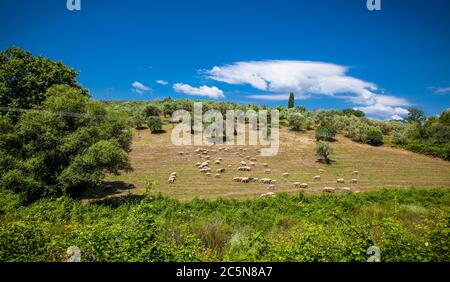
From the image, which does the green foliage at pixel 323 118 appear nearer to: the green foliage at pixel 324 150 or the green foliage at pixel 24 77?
the green foliage at pixel 324 150

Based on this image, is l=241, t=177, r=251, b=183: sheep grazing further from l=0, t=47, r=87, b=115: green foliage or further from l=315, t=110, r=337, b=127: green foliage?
l=315, t=110, r=337, b=127: green foliage

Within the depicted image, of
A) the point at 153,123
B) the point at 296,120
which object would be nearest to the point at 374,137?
the point at 296,120

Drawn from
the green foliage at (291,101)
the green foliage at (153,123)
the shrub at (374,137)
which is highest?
the green foliage at (291,101)

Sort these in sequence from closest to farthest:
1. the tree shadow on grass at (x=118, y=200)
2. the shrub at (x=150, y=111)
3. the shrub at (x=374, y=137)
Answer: the tree shadow on grass at (x=118, y=200) → the shrub at (x=374, y=137) → the shrub at (x=150, y=111)

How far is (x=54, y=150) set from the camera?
74.5ft

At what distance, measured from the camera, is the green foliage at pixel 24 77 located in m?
28.9

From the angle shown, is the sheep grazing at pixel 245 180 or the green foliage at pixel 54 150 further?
the sheep grazing at pixel 245 180

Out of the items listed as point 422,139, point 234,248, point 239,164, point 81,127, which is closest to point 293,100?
point 422,139

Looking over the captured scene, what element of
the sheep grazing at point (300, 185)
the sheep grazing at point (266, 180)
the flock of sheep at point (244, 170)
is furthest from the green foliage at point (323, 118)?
the sheep grazing at point (266, 180)

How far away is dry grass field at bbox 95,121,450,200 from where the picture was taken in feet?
94.2

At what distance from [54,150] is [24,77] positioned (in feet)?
38.9

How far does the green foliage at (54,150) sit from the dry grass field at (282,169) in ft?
14.9

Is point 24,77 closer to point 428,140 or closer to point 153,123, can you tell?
point 153,123

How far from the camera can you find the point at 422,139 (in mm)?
54875
